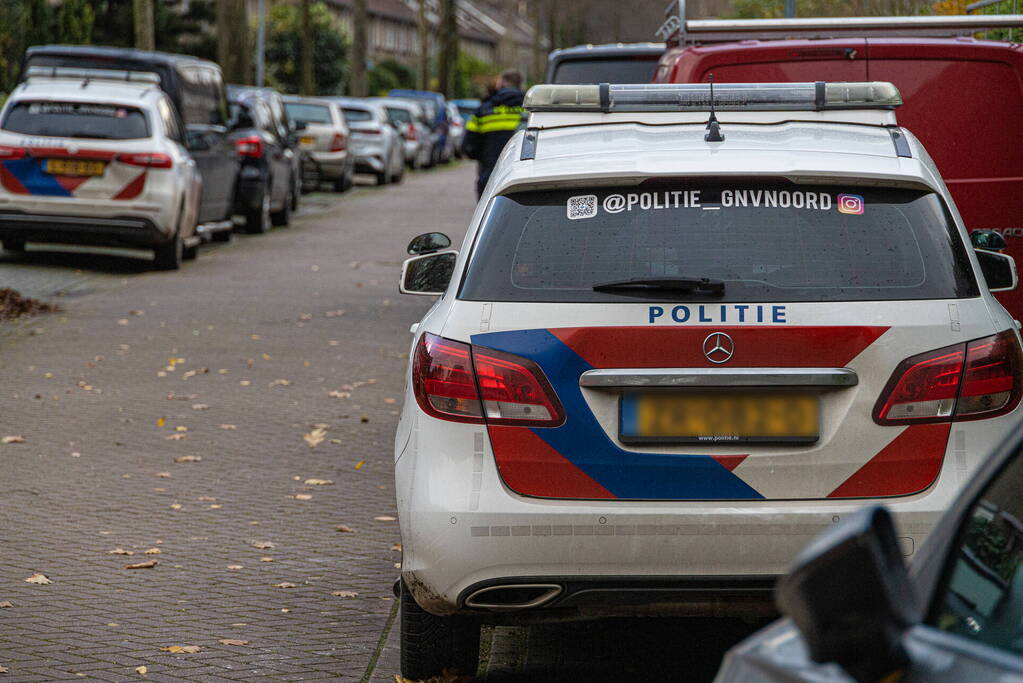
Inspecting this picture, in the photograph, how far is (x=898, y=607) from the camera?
1723 millimetres

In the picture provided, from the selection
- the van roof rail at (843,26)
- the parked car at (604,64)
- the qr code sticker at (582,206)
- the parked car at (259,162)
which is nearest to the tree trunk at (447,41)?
the parked car at (259,162)

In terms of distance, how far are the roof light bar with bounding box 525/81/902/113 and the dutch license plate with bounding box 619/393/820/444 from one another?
1.40 meters

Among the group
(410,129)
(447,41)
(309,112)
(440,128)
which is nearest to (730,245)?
(309,112)

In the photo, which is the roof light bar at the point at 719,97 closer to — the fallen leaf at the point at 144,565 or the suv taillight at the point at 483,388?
the suv taillight at the point at 483,388

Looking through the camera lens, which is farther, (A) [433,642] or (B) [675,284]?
(A) [433,642]

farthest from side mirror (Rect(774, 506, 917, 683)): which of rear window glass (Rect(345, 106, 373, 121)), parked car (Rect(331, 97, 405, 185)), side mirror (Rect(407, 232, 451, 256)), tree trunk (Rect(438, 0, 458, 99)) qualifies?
tree trunk (Rect(438, 0, 458, 99))

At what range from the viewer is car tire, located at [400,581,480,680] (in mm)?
4480

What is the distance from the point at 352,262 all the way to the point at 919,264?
561 inches

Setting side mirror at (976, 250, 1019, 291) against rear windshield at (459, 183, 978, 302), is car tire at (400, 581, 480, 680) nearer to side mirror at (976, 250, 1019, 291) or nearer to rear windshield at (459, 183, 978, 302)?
rear windshield at (459, 183, 978, 302)

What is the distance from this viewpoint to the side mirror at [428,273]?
18.2ft

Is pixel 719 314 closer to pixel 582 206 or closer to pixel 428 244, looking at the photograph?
pixel 582 206

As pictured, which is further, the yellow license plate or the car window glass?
the yellow license plate

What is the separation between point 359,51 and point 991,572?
153 feet

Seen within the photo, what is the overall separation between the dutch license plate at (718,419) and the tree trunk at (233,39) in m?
27.7
